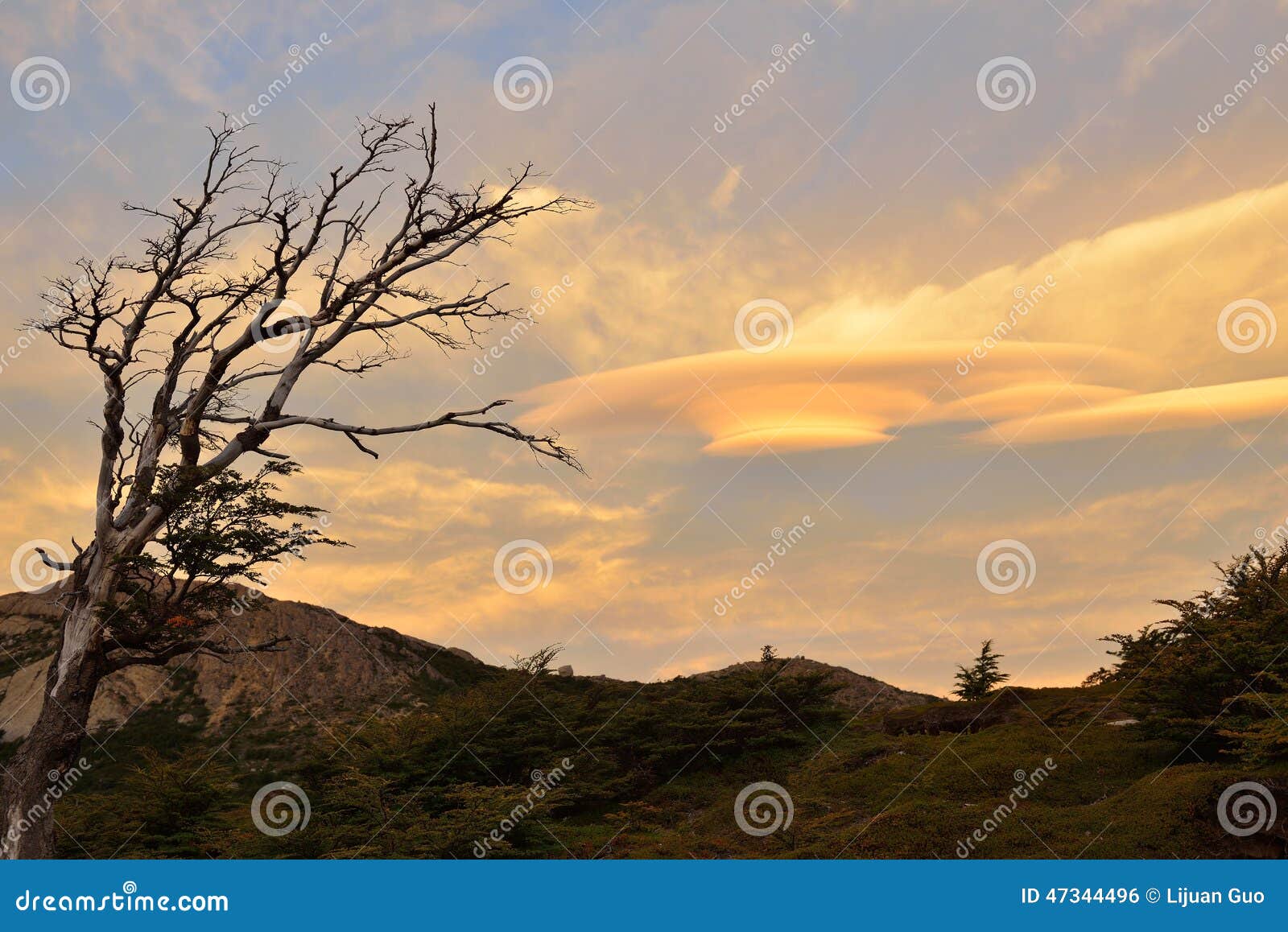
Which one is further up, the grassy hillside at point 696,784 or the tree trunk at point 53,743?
the grassy hillside at point 696,784

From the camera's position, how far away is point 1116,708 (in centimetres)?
2303

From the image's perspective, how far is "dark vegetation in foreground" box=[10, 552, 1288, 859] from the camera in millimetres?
15773

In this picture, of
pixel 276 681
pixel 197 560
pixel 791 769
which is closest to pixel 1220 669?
pixel 791 769

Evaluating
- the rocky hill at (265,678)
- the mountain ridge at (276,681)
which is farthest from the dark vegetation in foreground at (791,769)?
the rocky hill at (265,678)

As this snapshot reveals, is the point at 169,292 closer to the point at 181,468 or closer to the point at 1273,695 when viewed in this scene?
the point at 181,468

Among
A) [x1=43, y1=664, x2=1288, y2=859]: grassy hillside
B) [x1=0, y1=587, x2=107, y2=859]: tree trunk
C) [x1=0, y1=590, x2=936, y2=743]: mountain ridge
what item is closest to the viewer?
[x1=43, y1=664, x2=1288, y2=859]: grassy hillside

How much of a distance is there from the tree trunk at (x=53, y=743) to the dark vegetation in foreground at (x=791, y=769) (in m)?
0.95

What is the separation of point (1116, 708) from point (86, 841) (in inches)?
875

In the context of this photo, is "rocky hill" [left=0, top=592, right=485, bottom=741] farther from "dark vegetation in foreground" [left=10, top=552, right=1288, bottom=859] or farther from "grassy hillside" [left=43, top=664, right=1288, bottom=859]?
"dark vegetation in foreground" [left=10, top=552, right=1288, bottom=859]

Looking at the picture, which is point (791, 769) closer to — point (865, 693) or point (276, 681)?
point (865, 693)

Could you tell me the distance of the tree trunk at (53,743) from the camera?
18.5 m

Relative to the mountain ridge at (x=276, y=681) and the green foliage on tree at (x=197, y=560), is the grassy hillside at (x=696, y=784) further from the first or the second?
the mountain ridge at (x=276, y=681)

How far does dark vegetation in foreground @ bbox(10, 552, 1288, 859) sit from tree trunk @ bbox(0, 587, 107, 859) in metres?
0.95

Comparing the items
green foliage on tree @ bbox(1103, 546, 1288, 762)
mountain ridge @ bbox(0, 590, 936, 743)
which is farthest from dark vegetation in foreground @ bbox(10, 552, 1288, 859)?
mountain ridge @ bbox(0, 590, 936, 743)
